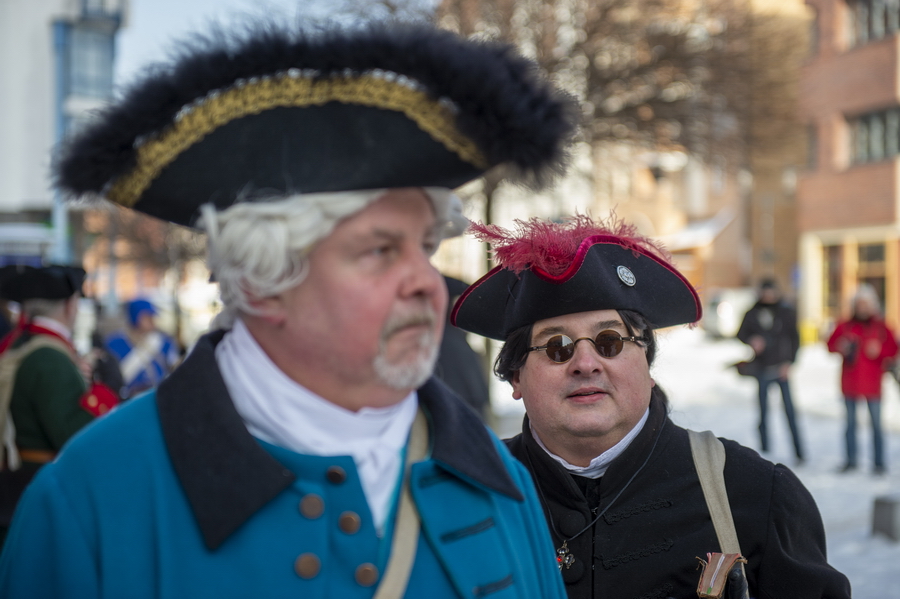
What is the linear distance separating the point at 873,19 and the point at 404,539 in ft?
84.3

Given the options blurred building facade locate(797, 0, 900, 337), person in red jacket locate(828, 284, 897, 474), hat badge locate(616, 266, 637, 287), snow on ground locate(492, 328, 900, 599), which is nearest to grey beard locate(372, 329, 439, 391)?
hat badge locate(616, 266, 637, 287)

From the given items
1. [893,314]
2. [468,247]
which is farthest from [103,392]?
[893,314]

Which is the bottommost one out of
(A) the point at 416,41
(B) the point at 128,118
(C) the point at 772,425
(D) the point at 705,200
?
(C) the point at 772,425

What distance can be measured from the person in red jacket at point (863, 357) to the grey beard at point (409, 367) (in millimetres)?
8298

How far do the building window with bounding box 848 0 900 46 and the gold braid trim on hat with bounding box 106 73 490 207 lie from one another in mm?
24568

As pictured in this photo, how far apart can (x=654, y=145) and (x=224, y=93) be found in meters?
10.7

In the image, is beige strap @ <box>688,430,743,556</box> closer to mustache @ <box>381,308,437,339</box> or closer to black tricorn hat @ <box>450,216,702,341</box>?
black tricorn hat @ <box>450,216,702,341</box>

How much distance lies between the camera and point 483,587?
1.49 meters

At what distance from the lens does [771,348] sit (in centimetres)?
931

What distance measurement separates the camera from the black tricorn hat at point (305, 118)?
1.43 meters

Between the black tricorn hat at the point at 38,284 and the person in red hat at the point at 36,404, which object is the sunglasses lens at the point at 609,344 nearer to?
the person in red hat at the point at 36,404

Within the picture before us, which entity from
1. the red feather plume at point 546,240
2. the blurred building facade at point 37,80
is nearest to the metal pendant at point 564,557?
the red feather plume at point 546,240

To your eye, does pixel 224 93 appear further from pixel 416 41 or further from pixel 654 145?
pixel 654 145

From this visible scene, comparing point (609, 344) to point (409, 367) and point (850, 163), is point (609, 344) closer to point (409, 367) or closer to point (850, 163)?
point (409, 367)
